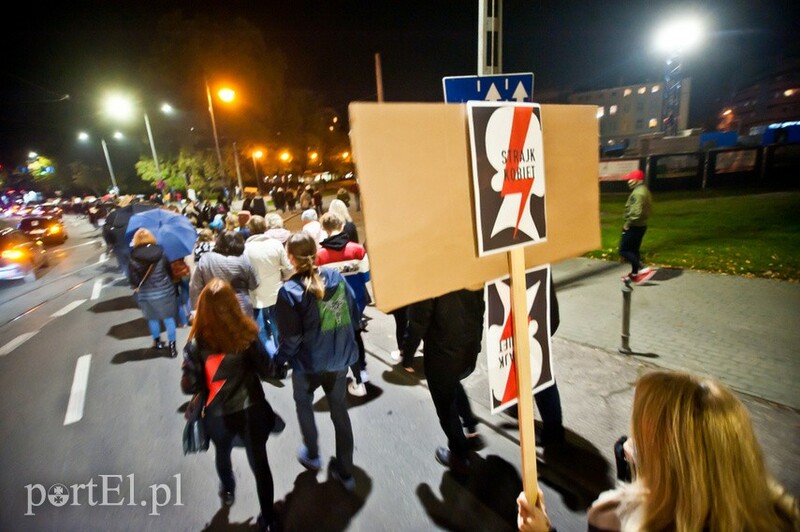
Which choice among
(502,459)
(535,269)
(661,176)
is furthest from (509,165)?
(661,176)

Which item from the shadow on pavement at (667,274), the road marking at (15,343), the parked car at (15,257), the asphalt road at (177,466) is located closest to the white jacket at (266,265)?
the asphalt road at (177,466)

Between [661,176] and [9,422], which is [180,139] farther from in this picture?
[661,176]

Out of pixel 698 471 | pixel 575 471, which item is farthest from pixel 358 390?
pixel 698 471

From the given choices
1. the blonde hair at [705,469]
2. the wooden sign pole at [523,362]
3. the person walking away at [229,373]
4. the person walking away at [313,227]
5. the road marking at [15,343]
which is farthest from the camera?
the road marking at [15,343]

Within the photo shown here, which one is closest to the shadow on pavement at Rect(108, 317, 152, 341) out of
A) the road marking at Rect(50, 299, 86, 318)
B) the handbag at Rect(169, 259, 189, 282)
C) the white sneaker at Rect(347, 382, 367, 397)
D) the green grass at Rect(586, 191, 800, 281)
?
the handbag at Rect(169, 259, 189, 282)

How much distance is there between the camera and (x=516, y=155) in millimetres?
1643

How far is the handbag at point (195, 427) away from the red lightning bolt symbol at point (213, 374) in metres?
0.10

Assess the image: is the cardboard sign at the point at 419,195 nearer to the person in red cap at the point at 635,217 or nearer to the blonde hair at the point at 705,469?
the blonde hair at the point at 705,469

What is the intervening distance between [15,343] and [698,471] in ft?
34.2

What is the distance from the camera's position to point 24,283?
498 inches

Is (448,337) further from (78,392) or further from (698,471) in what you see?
(78,392)

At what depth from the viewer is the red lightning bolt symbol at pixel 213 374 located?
2756 mm

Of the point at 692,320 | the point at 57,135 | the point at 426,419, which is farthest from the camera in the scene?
the point at 57,135

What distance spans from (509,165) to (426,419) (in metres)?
3.42
